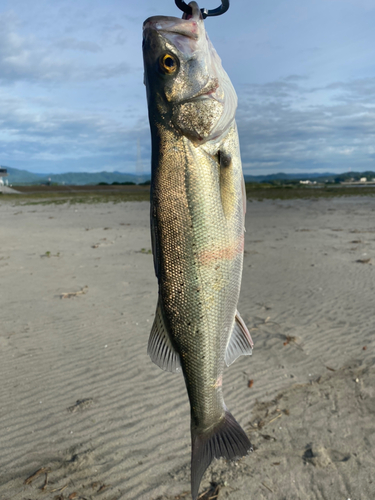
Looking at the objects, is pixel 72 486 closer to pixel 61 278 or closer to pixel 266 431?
pixel 266 431

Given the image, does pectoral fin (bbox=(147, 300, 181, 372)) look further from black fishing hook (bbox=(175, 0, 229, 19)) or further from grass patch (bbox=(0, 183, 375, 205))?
grass patch (bbox=(0, 183, 375, 205))

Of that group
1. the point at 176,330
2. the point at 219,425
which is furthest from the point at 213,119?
the point at 219,425

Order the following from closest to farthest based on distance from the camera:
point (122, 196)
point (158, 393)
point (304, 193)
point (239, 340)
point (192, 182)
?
point (192, 182)
point (239, 340)
point (158, 393)
point (122, 196)
point (304, 193)

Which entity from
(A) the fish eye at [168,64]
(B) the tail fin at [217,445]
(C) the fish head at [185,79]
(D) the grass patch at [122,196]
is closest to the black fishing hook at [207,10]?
(C) the fish head at [185,79]

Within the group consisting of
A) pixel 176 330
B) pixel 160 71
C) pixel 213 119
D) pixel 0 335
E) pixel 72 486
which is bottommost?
pixel 72 486

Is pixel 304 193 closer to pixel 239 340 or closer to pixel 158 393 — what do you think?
pixel 158 393

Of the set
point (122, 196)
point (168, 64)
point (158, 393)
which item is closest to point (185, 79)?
point (168, 64)
